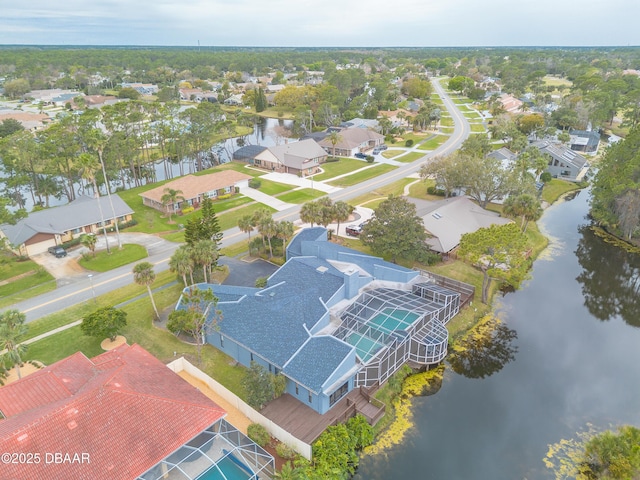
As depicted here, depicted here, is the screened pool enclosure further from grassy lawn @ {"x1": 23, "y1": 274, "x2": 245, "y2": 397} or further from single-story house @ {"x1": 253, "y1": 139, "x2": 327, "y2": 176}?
single-story house @ {"x1": 253, "y1": 139, "x2": 327, "y2": 176}

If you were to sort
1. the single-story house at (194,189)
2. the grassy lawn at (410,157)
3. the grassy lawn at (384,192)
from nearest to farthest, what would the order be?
the single-story house at (194,189) → the grassy lawn at (384,192) → the grassy lawn at (410,157)

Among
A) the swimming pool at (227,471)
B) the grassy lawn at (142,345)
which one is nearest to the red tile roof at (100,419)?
the swimming pool at (227,471)

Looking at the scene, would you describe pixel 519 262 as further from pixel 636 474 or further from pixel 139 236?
pixel 139 236

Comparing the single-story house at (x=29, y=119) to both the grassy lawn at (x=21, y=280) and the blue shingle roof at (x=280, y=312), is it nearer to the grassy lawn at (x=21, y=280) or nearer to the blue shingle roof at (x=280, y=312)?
the grassy lawn at (x=21, y=280)

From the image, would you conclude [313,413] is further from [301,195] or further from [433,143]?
[433,143]

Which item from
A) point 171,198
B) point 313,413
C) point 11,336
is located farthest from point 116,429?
point 171,198
